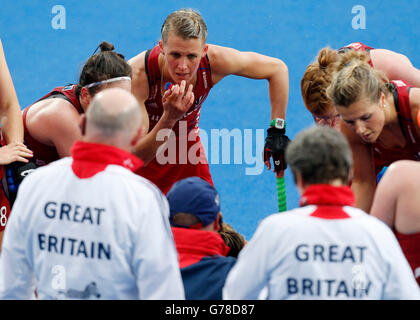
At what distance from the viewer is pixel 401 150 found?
3.01m

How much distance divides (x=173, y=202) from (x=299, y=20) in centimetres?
495

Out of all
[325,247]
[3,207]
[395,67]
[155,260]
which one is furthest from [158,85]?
[325,247]

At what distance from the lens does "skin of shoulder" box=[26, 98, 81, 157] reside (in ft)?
8.73

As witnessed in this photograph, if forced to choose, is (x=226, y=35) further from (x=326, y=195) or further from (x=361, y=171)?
(x=326, y=195)

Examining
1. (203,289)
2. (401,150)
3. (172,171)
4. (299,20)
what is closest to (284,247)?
(203,289)

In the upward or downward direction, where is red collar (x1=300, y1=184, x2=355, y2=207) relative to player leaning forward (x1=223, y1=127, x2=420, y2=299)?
upward

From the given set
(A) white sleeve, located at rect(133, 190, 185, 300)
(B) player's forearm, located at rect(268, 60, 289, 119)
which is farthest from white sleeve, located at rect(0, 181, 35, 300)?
(B) player's forearm, located at rect(268, 60, 289, 119)

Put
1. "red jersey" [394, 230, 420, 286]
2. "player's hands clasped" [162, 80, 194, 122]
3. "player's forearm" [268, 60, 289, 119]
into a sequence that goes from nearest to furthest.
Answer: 1. "red jersey" [394, 230, 420, 286]
2. "player's hands clasped" [162, 80, 194, 122]
3. "player's forearm" [268, 60, 289, 119]

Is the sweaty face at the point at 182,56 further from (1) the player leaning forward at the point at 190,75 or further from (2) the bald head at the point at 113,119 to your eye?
(2) the bald head at the point at 113,119

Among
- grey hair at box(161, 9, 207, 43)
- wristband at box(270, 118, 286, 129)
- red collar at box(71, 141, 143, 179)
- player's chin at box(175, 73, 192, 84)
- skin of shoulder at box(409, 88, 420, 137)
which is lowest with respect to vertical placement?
red collar at box(71, 141, 143, 179)

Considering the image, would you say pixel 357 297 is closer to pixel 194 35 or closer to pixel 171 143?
pixel 194 35

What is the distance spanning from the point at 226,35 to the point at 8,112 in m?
3.96

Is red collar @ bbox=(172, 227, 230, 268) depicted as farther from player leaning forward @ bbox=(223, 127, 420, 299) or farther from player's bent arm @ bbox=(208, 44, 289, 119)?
player's bent arm @ bbox=(208, 44, 289, 119)

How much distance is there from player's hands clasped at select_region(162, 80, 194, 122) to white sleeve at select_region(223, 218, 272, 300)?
1.36 m
